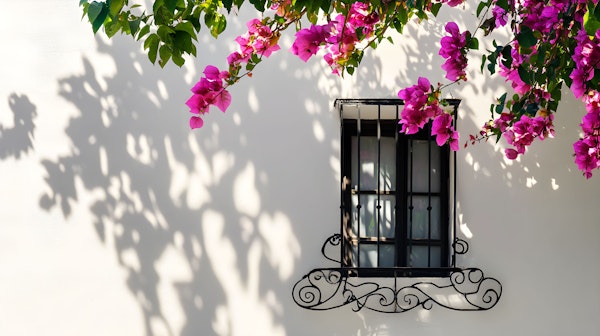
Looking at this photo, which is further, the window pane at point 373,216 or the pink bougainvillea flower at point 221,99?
the window pane at point 373,216

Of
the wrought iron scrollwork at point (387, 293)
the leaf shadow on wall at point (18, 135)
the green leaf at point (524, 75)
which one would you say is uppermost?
the green leaf at point (524, 75)

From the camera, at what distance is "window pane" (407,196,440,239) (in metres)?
4.42

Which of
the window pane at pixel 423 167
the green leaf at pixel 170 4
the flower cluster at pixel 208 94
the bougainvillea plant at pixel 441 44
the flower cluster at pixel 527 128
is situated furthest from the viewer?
the window pane at pixel 423 167

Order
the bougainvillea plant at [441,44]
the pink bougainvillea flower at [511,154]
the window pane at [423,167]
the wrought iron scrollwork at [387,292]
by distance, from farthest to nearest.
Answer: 1. the window pane at [423,167]
2. the wrought iron scrollwork at [387,292]
3. the pink bougainvillea flower at [511,154]
4. the bougainvillea plant at [441,44]

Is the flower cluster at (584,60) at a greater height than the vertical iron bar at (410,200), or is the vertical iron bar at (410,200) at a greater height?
the flower cluster at (584,60)

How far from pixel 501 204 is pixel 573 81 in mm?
1287

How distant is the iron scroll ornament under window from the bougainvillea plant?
0.72 m

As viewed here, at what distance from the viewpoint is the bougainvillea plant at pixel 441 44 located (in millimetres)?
2836

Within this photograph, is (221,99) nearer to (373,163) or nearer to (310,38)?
(310,38)

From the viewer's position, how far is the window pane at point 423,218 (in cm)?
442

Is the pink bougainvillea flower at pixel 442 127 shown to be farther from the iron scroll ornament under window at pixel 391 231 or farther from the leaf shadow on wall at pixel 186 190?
the leaf shadow on wall at pixel 186 190

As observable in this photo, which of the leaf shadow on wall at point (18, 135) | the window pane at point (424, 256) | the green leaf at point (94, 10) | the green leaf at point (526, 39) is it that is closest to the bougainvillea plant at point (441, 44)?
the green leaf at point (526, 39)

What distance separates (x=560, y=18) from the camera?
119 inches

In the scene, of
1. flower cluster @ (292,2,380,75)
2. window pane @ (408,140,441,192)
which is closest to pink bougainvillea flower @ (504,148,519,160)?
window pane @ (408,140,441,192)
